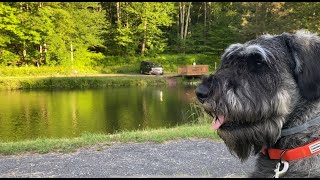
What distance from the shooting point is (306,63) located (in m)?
2.77

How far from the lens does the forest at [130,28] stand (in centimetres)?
3788

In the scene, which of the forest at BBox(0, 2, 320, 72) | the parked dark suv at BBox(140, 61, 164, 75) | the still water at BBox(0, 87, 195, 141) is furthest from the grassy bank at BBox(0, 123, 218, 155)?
the parked dark suv at BBox(140, 61, 164, 75)

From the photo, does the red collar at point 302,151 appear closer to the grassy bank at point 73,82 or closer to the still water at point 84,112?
the still water at point 84,112

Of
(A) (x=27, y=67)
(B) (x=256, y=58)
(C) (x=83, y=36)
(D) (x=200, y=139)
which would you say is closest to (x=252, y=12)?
(C) (x=83, y=36)

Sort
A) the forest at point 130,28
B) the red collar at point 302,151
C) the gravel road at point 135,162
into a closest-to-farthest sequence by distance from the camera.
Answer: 1. the red collar at point 302,151
2. the gravel road at point 135,162
3. the forest at point 130,28

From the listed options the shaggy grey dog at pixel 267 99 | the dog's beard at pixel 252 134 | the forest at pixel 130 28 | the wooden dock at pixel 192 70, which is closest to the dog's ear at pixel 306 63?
the shaggy grey dog at pixel 267 99

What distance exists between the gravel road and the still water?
14.9ft

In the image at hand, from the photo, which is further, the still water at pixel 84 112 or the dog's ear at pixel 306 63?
the still water at pixel 84 112

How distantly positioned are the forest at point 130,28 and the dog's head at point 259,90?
100 ft

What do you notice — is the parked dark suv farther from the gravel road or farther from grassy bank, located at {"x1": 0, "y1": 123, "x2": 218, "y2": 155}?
the gravel road

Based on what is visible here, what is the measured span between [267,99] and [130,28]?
45445 mm

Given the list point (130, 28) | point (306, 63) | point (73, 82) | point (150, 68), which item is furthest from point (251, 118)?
point (130, 28)

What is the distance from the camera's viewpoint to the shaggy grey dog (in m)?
2.71

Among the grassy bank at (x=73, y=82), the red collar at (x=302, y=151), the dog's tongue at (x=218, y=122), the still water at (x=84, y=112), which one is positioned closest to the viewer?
the red collar at (x=302, y=151)
